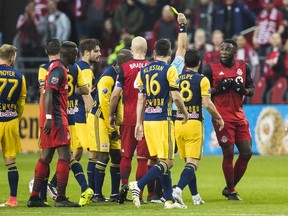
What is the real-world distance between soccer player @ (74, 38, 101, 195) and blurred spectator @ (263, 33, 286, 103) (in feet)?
34.2

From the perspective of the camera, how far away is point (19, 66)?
1120 inches

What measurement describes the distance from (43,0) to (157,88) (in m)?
16.1

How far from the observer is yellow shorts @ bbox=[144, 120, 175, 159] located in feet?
47.3

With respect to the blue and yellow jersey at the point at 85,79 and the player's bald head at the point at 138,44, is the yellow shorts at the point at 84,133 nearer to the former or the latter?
the blue and yellow jersey at the point at 85,79

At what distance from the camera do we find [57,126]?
566 inches

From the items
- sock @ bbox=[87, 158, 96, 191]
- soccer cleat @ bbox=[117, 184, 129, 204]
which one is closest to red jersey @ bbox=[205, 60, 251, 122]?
sock @ bbox=[87, 158, 96, 191]

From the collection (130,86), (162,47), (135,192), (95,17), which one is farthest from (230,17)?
(135,192)

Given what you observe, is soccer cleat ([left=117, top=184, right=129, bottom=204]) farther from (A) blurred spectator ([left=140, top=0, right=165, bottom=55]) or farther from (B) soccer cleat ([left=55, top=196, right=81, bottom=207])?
(A) blurred spectator ([left=140, top=0, right=165, bottom=55])

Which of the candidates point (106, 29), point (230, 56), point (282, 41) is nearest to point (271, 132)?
point (282, 41)

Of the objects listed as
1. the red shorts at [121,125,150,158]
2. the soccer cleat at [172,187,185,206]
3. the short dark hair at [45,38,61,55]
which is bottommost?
the soccer cleat at [172,187,185,206]

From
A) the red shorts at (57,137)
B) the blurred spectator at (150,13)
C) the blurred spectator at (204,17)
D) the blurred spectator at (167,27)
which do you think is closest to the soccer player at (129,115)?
the red shorts at (57,137)

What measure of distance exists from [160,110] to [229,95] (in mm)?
2380

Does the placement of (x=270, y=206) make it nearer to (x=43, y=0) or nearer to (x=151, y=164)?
(x=151, y=164)

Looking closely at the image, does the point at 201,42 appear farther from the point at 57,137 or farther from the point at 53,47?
the point at 57,137
